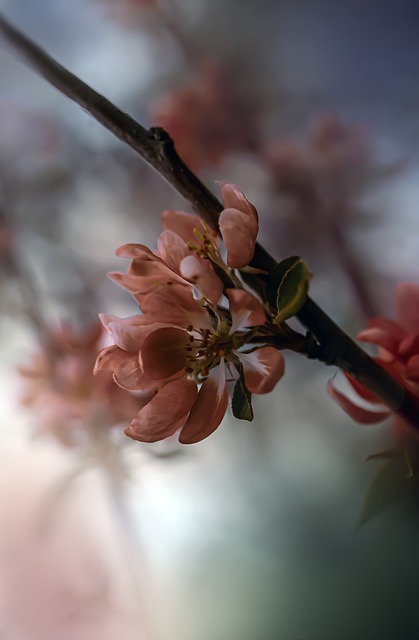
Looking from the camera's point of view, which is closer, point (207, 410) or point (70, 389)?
point (207, 410)

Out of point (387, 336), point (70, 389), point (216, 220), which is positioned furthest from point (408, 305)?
point (70, 389)

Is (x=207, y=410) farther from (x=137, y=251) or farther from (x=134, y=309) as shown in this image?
(x=134, y=309)

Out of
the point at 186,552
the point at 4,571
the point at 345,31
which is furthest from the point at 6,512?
the point at 345,31

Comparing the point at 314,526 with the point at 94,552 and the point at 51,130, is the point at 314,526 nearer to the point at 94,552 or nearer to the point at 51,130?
the point at 94,552

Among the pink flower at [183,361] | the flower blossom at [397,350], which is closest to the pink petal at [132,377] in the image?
the pink flower at [183,361]

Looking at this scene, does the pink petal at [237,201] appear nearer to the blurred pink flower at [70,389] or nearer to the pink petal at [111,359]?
the pink petal at [111,359]
